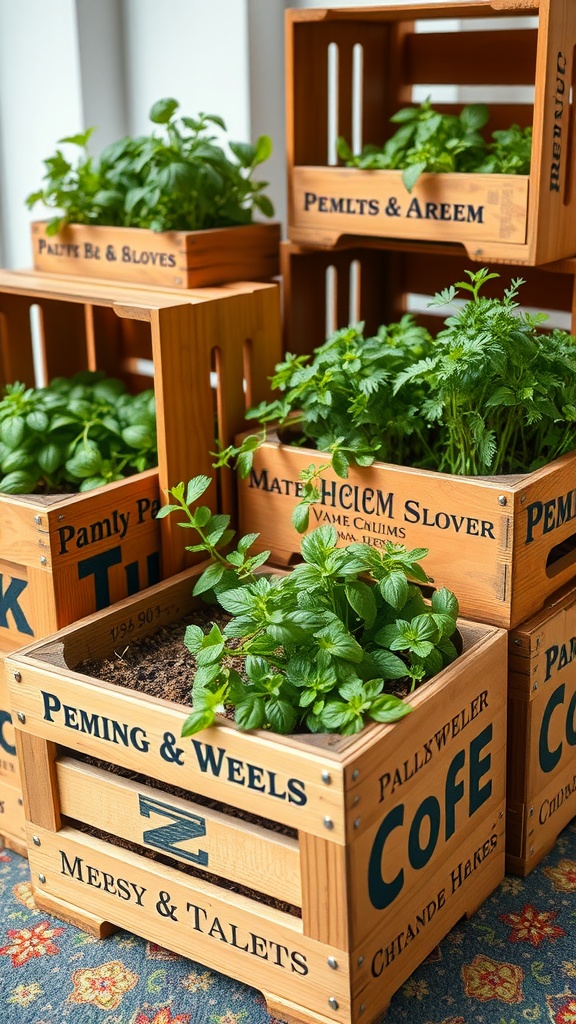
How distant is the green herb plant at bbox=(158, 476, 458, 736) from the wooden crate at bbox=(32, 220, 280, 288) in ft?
2.10

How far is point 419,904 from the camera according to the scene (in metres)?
1.51

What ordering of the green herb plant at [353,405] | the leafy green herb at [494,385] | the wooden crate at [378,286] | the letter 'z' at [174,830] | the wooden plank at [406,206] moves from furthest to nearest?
the wooden crate at [378,286] → the wooden plank at [406,206] → the green herb plant at [353,405] → the leafy green herb at [494,385] → the letter 'z' at [174,830]

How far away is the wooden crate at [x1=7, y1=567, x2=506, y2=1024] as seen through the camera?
136 centimetres

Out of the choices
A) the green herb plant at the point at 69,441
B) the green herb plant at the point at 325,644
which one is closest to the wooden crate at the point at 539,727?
the green herb plant at the point at 325,644

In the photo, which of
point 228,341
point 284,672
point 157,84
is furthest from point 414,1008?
point 157,84

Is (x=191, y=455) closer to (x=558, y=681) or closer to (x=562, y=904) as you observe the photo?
(x=558, y=681)

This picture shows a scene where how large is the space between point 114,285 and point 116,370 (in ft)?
1.52

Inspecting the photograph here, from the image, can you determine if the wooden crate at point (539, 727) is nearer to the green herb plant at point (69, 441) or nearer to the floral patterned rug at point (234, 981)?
the floral patterned rug at point (234, 981)

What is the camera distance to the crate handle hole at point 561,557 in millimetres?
1764

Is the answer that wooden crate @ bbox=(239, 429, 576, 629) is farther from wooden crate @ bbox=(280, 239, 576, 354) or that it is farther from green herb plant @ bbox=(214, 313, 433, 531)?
wooden crate @ bbox=(280, 239, 576, 354)

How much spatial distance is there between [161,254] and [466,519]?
30.6 inches

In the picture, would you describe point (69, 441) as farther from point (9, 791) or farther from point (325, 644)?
point (325, 644)

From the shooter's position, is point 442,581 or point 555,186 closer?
point 442,581

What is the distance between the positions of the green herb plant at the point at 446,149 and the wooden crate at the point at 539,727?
72 centimetres
